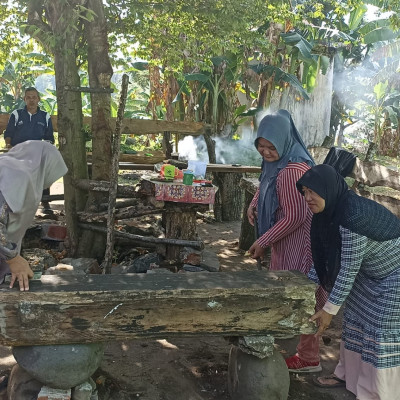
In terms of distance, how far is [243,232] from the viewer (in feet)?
23.4

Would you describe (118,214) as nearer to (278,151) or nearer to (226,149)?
(278,151)

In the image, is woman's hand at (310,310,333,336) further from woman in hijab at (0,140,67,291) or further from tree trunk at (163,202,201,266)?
tree trunk at (163,202,201,266)

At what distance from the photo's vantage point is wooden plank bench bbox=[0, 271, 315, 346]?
2670 millimetres

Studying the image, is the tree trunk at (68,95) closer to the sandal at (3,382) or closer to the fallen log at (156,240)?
the fallen log at (156,240)

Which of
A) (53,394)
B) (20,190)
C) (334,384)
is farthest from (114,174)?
(334,384)

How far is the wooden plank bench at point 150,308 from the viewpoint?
2670 millimetres

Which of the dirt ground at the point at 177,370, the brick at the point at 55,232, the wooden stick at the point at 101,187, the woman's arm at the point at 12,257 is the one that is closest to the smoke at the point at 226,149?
the brick at the point at 55,232

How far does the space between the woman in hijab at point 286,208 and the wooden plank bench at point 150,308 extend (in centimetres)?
46

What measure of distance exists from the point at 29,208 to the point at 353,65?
2248 centimetres

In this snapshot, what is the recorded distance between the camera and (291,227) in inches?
134

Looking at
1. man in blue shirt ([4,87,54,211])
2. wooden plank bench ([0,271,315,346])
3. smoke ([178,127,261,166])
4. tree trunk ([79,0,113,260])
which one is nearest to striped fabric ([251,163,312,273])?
wooden plank bench ([0,271,315,346])

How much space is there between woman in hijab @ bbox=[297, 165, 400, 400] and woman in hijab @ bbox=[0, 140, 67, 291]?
1536 millimetres

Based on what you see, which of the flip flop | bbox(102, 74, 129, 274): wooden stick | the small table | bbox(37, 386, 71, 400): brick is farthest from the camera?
the small table

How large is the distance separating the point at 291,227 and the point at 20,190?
1837 millimetres
